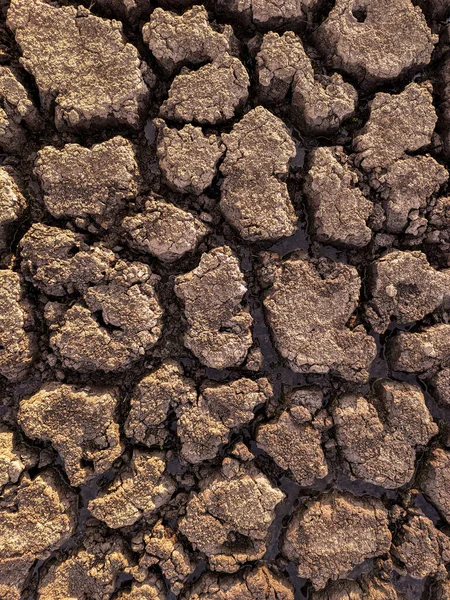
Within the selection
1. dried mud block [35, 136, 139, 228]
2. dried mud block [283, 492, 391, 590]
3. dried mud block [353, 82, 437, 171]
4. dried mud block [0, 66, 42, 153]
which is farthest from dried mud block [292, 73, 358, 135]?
dried mud block [283, 492, 391, 590]

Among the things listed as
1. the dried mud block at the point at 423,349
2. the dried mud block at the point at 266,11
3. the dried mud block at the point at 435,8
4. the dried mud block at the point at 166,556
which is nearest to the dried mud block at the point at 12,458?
the dried mud block at the point at 166,556

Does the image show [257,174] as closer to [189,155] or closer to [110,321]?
[189,155]

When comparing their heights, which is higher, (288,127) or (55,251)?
(288,127)

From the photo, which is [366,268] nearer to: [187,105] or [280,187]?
[280,187]

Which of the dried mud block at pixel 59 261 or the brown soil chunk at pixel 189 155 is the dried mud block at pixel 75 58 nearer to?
the brown soil chunk at pixel 189 155

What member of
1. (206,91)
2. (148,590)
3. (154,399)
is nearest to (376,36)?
(206,91)

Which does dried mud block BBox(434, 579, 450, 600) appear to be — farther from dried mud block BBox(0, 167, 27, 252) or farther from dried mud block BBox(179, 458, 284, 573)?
dried mud block BBox(0, 167, 27, 252)

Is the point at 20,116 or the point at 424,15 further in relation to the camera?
the point at 424,15

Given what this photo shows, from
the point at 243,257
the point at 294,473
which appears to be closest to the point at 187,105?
the point at 243,257
